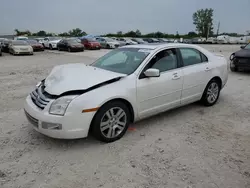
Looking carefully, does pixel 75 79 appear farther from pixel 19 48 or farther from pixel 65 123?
pixel 19 48

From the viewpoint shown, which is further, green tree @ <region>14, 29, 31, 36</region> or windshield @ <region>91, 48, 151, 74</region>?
green tree @ <region>14, 29, 31, 36</region>

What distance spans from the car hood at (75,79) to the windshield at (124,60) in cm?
25

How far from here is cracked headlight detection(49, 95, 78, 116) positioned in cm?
297

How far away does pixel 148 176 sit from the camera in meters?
2.63

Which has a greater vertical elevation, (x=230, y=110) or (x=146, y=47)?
(x=146, y=47)

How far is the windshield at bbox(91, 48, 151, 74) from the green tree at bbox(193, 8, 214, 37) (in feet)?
263

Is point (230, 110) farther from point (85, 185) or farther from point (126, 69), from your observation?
point (85, 185)

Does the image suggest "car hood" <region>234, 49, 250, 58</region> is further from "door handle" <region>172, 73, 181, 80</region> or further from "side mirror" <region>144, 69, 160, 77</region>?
"side mirror" <region>144, 69, 160, 77</region>

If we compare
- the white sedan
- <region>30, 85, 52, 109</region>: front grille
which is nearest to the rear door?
the white sedan

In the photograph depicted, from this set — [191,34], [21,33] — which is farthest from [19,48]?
[191,34]

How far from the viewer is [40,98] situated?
10.7 ft

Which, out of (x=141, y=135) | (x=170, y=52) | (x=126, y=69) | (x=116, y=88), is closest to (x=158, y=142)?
(x=141, y=135)

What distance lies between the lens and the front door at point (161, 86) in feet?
11.8

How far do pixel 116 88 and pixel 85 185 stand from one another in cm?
143
